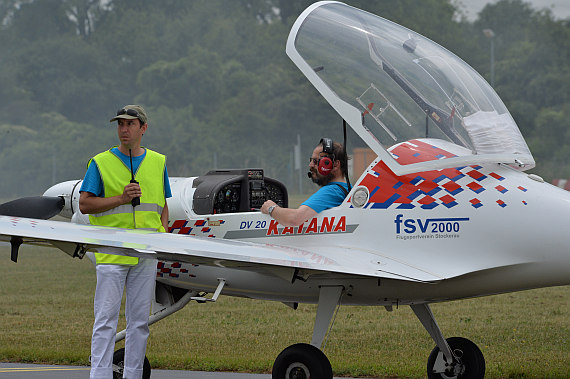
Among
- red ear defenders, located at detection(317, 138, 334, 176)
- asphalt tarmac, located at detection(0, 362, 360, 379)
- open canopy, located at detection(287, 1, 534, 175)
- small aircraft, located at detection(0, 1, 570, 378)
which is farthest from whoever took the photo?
asphalt tarmac, located at detection(0, 362, 360, 379)

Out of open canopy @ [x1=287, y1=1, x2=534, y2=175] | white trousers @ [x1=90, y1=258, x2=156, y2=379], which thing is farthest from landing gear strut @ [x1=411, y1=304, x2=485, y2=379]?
white trousers @ [x1=90, y1=258, x2=156, y2=379]

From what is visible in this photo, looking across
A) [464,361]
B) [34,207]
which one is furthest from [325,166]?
[34,207]

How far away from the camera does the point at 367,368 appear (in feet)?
31.1

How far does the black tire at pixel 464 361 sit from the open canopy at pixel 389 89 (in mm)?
1873

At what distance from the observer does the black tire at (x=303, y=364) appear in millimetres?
6770

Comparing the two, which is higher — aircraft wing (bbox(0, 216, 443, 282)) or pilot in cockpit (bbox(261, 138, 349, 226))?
pilot in cockpit (bbox(261, 138, 349, 226))

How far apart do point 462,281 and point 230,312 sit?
934cm

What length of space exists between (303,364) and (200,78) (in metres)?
71.8

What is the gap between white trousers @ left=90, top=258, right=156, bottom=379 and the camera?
21.6 feet

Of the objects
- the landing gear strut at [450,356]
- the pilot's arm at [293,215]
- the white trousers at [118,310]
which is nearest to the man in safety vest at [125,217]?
the white trousers at [118,310]

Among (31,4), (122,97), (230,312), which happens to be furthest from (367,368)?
(31,4)

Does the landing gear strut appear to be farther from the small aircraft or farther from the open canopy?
the open canopy

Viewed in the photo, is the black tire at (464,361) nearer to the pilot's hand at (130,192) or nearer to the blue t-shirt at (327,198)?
the blue t-shirt at (327,198)

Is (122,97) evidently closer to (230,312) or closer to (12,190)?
(12,190)
